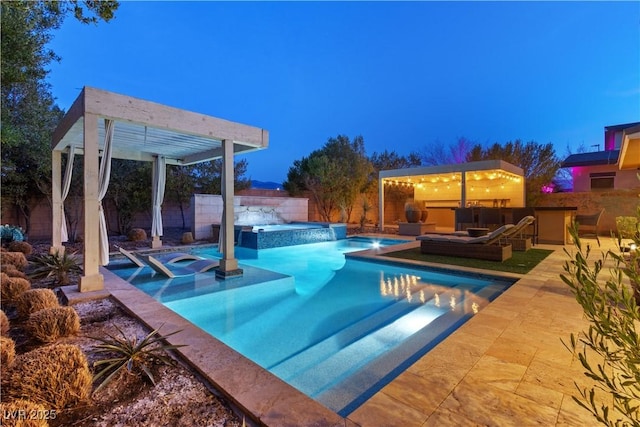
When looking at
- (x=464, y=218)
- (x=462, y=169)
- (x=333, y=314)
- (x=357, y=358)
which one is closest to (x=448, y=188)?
(x=462, y=169)

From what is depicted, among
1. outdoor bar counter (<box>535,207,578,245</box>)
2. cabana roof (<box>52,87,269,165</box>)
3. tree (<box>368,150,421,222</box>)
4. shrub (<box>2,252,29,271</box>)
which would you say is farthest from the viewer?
tree (<box>368,150,421,222</box>)

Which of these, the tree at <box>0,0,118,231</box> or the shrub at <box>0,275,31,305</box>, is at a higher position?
the tree at <box>0,0,118,231</box>

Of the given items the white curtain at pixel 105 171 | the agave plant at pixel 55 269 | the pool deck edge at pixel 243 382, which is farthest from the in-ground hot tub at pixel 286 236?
the pool deck edge at pixel 243 382

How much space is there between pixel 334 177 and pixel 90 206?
12039 mm

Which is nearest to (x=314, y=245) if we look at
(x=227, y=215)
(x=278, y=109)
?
(x=227, y=215)

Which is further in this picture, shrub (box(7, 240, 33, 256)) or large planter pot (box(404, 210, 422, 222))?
large planter pot (box(404, 210, 422, 222))

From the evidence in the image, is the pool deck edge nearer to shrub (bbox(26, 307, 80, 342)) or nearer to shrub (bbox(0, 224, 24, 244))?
shrub (bbox(26, 307, 80, 342))

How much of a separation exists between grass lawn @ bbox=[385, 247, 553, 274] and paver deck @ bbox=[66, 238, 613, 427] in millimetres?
2478

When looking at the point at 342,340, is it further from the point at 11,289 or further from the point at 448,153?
the point at 448,153

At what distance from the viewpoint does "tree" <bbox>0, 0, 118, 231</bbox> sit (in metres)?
4.10

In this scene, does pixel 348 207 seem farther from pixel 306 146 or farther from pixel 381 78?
pixel 306 146

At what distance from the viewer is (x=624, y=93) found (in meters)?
37.5

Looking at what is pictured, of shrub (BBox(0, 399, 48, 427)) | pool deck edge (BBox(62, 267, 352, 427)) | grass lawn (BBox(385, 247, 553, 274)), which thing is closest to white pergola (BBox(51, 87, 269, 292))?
pool deck edge (BBox(62, 267, 352, 427))

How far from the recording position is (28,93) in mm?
7688
